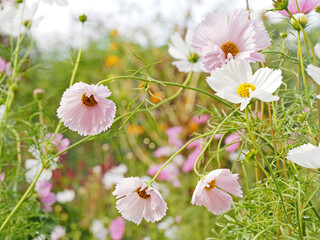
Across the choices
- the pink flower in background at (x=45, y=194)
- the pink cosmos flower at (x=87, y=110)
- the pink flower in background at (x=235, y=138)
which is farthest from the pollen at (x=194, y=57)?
the pink flower in background at (x=45, y=194)

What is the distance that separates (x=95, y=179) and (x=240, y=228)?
1.58m

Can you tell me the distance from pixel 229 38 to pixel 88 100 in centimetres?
17

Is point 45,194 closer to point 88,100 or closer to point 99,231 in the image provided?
point 88,100

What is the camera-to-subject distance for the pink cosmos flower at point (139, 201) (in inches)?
17.7

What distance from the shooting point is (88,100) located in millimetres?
469

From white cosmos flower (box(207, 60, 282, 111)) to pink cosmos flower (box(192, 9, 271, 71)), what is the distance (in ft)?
0.11

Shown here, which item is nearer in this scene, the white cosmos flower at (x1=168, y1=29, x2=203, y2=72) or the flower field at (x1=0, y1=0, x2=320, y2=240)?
the flower field at (x1=0, y1=0, x2=320, y2=240)

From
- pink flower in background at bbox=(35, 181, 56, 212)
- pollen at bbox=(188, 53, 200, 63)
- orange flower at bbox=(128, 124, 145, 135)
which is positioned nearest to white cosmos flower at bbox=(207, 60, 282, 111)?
pollen at bbox=(188, 53, 200, 63)

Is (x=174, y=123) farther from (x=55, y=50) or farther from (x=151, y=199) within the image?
(x=151, y=199)

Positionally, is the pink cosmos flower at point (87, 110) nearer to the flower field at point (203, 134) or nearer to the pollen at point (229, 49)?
the flower field at point (203, 134)

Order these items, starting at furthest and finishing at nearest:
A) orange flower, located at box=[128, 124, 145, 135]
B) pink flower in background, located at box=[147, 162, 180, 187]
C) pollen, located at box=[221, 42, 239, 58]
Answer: orange flower, located at box=[128, 124, 145, 135] < pink flower in background, located at box=[147, 162, 180, 187] < pollen, located at box=[221, 42, 239, 58]

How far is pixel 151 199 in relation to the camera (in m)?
0.46

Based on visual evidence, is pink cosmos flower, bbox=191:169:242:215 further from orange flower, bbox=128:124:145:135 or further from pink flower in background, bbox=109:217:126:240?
orange flower, bbox=128:124:145:135

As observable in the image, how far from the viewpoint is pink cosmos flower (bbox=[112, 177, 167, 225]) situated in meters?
0.45
